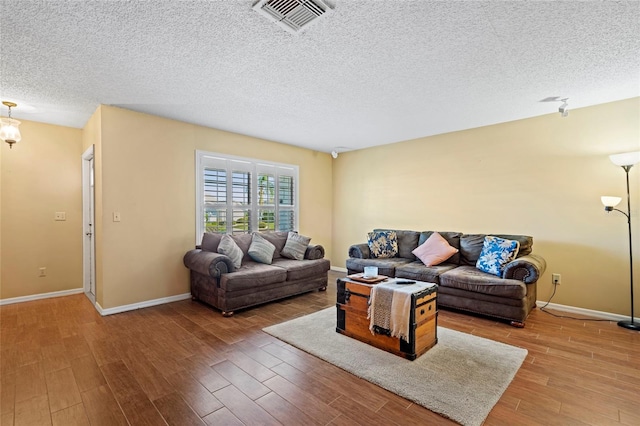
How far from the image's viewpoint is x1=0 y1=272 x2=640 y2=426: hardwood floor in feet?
6.14

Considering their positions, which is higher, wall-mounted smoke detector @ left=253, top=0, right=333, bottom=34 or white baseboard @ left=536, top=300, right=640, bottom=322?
wall-mounted smoke detector @ left=253, top=0, right=333, bottom=34

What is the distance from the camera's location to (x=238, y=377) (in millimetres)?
2295

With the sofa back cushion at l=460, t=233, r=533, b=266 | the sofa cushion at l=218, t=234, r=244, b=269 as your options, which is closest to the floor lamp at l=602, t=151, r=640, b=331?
the sofa back cushion at l=460, t=233, r=533, b=266

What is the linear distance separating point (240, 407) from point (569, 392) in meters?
2.26

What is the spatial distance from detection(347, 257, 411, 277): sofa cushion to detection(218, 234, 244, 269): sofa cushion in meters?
1.74

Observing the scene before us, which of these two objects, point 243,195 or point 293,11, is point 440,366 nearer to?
point 293,11

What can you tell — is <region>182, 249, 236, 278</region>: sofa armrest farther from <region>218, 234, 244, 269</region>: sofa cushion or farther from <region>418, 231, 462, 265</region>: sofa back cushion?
<region>418, 231, 462, 265</region>: sofa back cushion

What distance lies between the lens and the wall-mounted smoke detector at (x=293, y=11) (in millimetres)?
1878

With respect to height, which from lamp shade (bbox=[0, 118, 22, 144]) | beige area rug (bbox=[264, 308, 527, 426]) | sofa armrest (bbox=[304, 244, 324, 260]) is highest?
lamp shade (bbox=[0, 118, 22, 144])

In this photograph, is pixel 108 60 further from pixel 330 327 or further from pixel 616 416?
pixel 616 416

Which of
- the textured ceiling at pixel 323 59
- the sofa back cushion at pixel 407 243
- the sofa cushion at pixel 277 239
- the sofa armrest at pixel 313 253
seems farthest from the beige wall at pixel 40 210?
the sofa back cushion at pixel 407 243

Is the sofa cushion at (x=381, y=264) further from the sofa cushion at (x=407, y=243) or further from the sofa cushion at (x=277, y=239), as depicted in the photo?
the sofa cushion at (x=277, y=239)

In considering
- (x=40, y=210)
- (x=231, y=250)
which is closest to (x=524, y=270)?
(x=231, y=250)

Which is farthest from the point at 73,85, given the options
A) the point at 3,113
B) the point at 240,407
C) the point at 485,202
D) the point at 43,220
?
the point at 485,202
